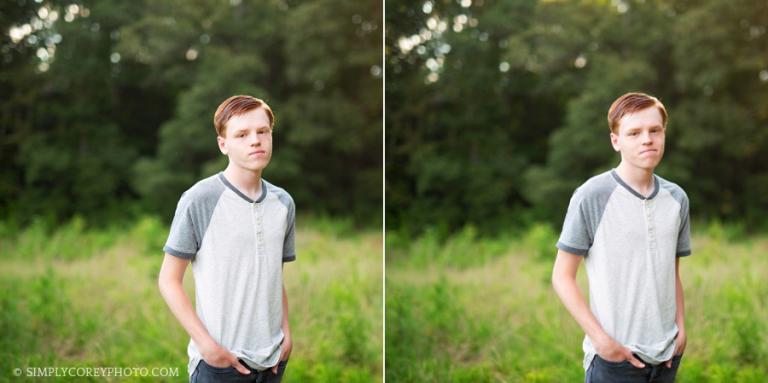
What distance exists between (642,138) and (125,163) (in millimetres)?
2441

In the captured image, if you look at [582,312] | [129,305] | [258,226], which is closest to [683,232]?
[582,312]

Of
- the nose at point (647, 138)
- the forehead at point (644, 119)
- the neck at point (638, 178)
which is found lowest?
the neck at point (638, 178)

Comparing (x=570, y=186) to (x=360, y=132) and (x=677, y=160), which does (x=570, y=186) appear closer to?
(x=677, y=160)

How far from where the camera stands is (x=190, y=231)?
312 centimetres

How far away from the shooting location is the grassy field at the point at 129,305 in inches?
161

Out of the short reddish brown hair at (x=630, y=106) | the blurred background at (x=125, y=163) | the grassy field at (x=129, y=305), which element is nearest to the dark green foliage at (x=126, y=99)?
the blurred background at (x=125, y=163)

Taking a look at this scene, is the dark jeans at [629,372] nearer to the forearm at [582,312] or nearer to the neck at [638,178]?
the forearm at [582,312]

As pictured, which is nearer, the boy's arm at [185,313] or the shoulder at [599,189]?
the boy's arm at [185,313]

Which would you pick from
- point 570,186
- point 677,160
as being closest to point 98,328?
point 570,186

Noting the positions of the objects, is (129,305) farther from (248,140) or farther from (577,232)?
(577,232)

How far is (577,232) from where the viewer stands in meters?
3.26

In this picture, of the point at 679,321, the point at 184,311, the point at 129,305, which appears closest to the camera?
the point at 184,311

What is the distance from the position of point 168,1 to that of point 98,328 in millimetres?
1599

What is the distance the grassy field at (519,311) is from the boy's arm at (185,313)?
1406 millimetres
